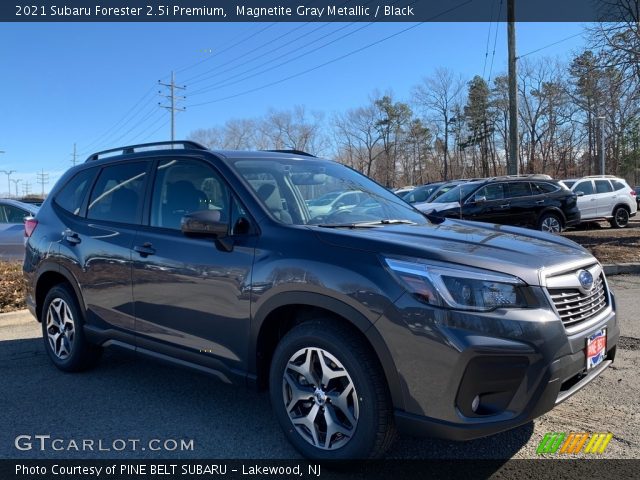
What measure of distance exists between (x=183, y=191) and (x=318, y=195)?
3.25 feet

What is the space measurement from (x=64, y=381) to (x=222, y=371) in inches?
77.5

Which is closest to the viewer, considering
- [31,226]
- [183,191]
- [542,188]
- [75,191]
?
[183,191]

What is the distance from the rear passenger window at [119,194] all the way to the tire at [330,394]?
1.81 m

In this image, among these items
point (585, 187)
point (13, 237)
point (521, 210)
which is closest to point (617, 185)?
point (585, 187)

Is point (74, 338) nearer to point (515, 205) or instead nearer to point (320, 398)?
point (320, 398)

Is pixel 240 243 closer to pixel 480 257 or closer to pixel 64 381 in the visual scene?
Answer: pixel 480 257

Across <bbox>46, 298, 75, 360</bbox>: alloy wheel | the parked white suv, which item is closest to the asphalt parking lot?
<bbox>46, 298, 75, 360</bbox>: alloy wheel

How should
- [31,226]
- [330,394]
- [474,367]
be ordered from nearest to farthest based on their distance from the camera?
[474,367] < [330,394] < [31,226]

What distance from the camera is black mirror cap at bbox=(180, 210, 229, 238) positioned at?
3244 mm

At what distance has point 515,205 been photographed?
1438 centimetres

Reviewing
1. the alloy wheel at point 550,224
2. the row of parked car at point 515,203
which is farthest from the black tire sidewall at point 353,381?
the alloy wheel at point 550,224

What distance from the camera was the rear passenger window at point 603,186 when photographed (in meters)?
17.7

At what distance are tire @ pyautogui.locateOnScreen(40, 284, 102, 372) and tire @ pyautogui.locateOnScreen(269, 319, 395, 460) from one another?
2254 mm

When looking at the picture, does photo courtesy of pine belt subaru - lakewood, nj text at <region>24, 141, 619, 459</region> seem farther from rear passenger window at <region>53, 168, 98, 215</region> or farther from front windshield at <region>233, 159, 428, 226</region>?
rear passenger window at <region>53, 168, 98, 215</region>
